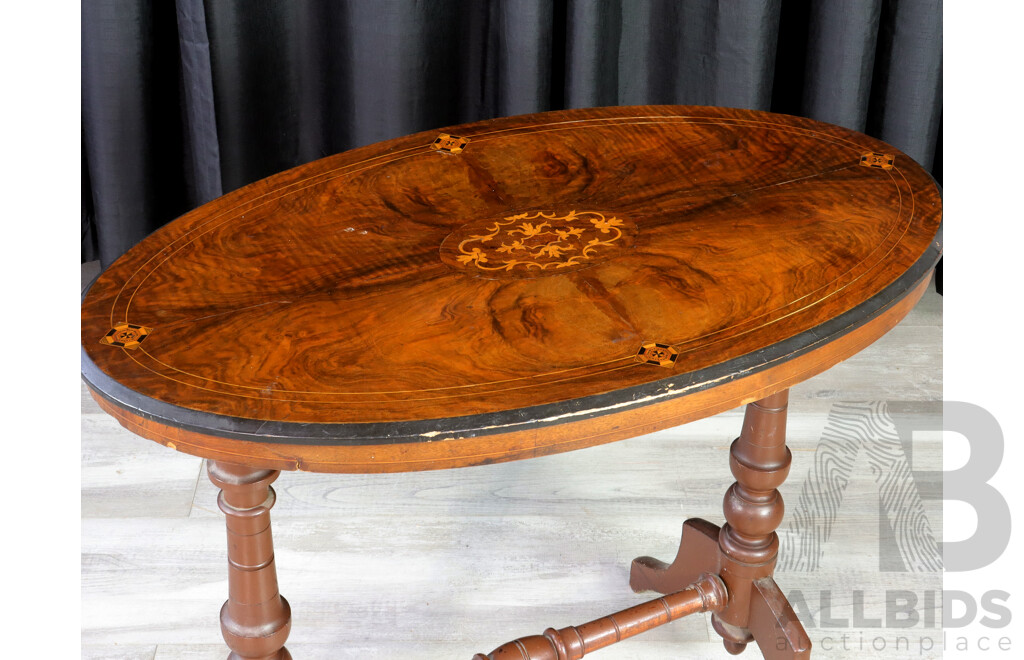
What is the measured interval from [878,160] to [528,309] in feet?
2.29

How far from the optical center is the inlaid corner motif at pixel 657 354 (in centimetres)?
119

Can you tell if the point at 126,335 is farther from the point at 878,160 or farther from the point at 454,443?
the point at 878,160

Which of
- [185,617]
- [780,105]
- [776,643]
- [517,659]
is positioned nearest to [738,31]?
[780,105]

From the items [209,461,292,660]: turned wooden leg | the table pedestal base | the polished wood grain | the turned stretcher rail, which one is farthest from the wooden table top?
the turned stretcher rail

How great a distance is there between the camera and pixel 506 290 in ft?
Answer: 4.45

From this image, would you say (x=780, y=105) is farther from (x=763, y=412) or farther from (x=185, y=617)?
Result: (x=185, y=617)

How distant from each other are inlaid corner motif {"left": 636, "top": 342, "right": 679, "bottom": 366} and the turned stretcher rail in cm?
57

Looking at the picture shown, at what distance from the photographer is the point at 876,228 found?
1.47m

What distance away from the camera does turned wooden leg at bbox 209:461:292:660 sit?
1.33 meters

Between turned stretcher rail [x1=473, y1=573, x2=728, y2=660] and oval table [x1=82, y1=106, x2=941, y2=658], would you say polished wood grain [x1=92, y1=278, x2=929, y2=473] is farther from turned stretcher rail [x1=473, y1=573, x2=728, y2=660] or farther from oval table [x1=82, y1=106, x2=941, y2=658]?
turned stretcher rail [x1=473, y1=573, x2=728, y2=660]

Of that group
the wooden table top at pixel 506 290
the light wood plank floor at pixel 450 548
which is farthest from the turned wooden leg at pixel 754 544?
the wooden table top at pixel 506 290

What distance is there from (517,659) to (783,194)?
783 millimetres

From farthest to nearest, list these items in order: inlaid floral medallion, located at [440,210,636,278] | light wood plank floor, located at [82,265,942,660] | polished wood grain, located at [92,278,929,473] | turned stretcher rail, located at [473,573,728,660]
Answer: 1. light wood plank floor, located at [82,265,942,660]
2. turned stretcher rail, located at [473,573,728,660]
3. inlaid floral medallion, located at [440,210,636,278]
4. polished wood grain, located at [92,278,929,473]

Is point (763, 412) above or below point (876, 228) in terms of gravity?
below
